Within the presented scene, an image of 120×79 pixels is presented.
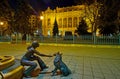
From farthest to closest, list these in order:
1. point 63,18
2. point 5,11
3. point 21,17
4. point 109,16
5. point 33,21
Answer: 1. point 63,18
2. point 33,21
3. point 21,17
4. point 5,11
5. point 109,16

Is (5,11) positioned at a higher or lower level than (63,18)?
lower

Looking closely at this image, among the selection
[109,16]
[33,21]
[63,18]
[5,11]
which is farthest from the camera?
[63,18]

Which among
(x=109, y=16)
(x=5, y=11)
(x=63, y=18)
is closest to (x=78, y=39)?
(x=109, y=16)

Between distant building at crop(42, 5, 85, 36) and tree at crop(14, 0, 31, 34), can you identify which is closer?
tree at crop(14, 0, 31, 34)

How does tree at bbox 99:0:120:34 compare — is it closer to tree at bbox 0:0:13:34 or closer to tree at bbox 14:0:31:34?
tree at bbox 14:0:31:34

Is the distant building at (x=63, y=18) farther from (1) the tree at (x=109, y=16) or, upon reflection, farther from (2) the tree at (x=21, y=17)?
(2) the tree at (x=21, y=17)

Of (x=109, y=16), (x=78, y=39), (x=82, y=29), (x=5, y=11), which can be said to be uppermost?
(x=5, y=11)

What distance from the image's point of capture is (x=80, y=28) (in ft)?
129

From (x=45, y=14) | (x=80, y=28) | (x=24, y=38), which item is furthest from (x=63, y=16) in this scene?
(x=24, y=38)

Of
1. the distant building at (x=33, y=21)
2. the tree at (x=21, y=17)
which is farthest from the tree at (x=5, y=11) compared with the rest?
the distant building at (x=33, y=21)

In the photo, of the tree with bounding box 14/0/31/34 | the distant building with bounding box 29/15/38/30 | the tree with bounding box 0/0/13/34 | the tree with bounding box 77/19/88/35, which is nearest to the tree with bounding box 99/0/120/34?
the tree with bounding box 77/19/88/35

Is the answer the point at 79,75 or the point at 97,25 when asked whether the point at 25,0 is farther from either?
the point at 79,75

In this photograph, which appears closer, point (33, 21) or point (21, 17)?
point (21, 17)

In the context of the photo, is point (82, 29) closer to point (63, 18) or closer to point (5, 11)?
point (5, 11)
